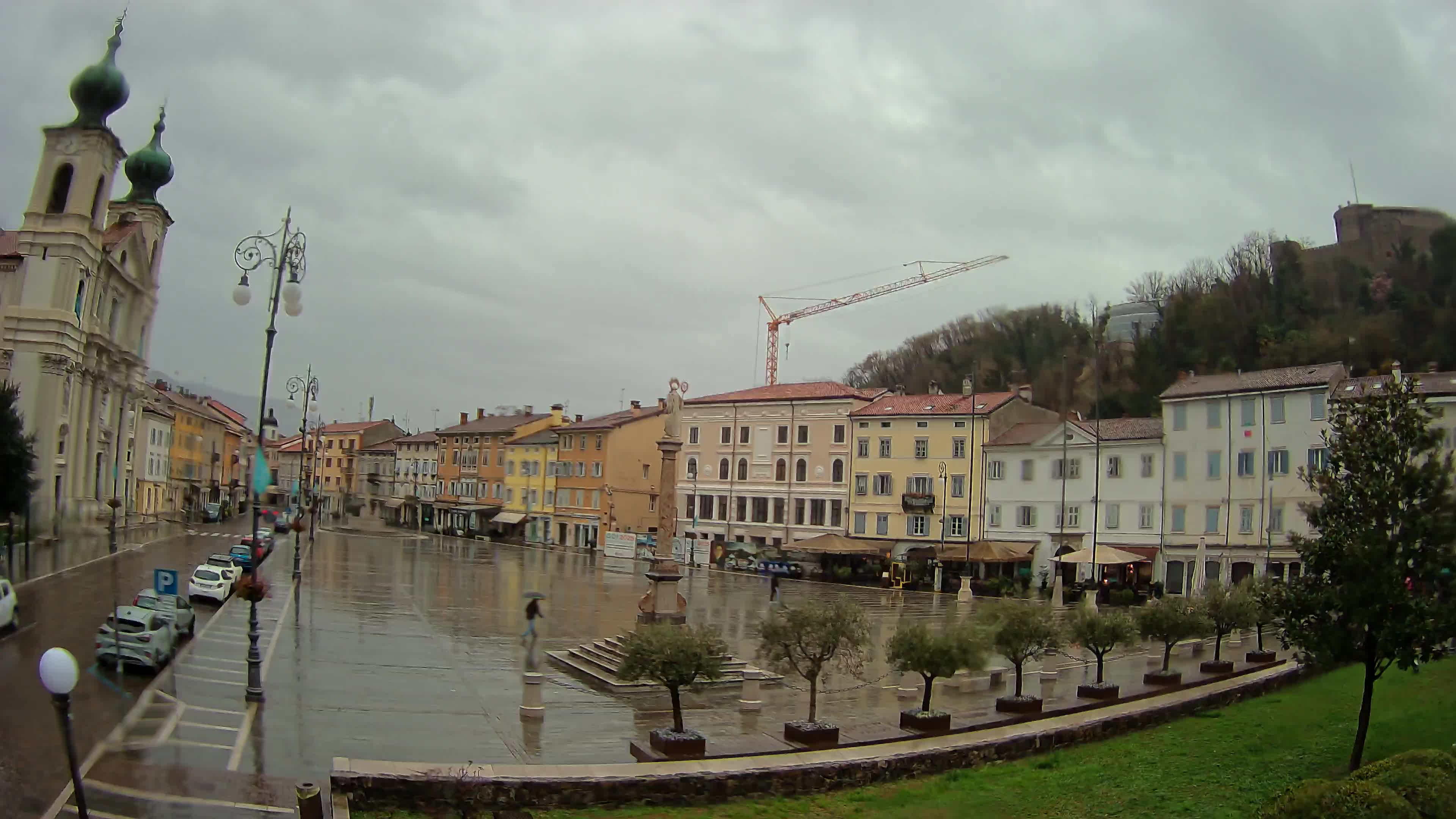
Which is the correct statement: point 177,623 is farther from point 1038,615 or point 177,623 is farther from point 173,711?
point 1038,615

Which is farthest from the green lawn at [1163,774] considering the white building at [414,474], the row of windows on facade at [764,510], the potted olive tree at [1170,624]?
the white building at [414,474]

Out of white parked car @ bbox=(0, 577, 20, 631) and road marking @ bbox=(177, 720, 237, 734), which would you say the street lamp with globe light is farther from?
white parked car @ bbox=(0, 577, 20, 631)

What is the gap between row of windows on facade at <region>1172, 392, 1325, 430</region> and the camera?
148 feet

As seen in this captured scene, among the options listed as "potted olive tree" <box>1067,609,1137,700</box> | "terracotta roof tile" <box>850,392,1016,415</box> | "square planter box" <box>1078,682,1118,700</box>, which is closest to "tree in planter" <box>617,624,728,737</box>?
"square planter box" <box>1078,682,1118,700</box>

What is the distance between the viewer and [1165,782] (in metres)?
14.6

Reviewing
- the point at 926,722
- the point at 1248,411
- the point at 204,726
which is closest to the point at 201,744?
the point at 204,726

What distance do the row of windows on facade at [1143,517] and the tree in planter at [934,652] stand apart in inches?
1311

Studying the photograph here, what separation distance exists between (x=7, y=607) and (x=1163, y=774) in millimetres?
24938

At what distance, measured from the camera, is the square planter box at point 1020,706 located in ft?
65.7

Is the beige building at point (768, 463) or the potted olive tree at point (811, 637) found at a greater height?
the beige building at point (768, 463)

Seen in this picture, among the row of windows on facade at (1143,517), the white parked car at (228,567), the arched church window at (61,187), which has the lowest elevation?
the white parked car at (228,567)

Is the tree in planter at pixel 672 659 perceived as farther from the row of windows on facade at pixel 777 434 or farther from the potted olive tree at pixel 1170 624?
the row of windows on facade at pixel 777 434

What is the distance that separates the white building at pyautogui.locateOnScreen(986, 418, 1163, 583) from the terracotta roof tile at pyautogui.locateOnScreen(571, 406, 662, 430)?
32086 millimetres

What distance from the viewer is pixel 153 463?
269ft
